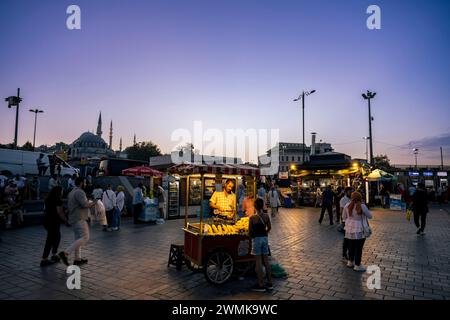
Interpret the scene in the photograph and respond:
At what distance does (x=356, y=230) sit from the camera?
627cm

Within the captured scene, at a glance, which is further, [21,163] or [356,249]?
[21,163]

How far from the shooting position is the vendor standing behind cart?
24.4ft

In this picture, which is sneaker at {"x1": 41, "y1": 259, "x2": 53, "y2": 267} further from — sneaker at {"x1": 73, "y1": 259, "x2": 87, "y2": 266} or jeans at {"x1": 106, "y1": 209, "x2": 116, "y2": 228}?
jeans at {"x1": 106, "y1": 209, "x2": 116, "y2": 228}

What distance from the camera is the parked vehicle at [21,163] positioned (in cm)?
1960

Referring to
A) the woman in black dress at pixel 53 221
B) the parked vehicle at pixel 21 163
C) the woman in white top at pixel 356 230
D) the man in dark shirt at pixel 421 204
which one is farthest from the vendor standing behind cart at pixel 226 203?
the parked vehicle at pixel 21 163

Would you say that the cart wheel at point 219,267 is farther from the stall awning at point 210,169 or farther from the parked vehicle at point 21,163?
the parked vehicle at point 21,163

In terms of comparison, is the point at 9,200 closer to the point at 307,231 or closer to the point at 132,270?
the point at 132,270

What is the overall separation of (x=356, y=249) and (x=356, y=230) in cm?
42

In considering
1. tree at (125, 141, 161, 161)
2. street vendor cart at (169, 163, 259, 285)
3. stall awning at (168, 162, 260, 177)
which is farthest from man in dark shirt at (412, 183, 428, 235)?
tree at (125, 141, 161, 161)

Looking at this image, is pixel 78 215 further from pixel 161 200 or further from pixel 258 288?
pixel 161 200

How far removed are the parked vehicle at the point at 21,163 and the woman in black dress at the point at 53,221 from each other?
52.3 feet

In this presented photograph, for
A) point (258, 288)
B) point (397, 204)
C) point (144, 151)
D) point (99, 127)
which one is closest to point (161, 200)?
point (258, 288)

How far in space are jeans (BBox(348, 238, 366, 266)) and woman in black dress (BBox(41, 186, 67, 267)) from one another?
6671 millimetres

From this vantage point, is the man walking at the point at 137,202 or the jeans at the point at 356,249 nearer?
the jeans at the point at 356,249
